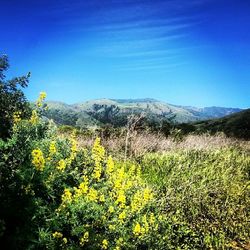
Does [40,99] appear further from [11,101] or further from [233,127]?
→ [233,127]

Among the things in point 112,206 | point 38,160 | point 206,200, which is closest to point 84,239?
point 112,206

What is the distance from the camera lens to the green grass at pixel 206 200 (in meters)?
8.72

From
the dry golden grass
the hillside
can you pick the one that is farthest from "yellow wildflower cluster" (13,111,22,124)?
the hillside

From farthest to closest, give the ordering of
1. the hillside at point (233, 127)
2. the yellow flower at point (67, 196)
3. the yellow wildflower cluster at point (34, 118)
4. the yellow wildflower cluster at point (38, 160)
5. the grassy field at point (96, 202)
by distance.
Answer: the hillside at point (233, 127) → the yellow wildflower cluster at point (34, 118) → the yellow flower at point (67, 196) → the yellow wildflower cluster at point (38, 160) → the grassy field at point (96, 202)

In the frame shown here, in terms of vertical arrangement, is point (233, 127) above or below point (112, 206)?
above

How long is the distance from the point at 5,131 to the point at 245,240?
5.65 m

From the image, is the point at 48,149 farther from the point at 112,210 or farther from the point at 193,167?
the point at 193,167

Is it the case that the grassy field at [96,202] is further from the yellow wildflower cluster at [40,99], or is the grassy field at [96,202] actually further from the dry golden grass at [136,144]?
the dry golden grass at [136,144]

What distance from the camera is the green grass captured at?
8.72 meters

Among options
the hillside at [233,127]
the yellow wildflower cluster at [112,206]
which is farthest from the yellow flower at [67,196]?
the hillside at [233,127]

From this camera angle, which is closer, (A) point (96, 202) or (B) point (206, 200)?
(A) point (96, 202)

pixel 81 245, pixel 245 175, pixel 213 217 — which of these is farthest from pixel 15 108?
pixel 245 175

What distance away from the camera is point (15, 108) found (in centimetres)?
780

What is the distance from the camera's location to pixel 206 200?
9.62m
